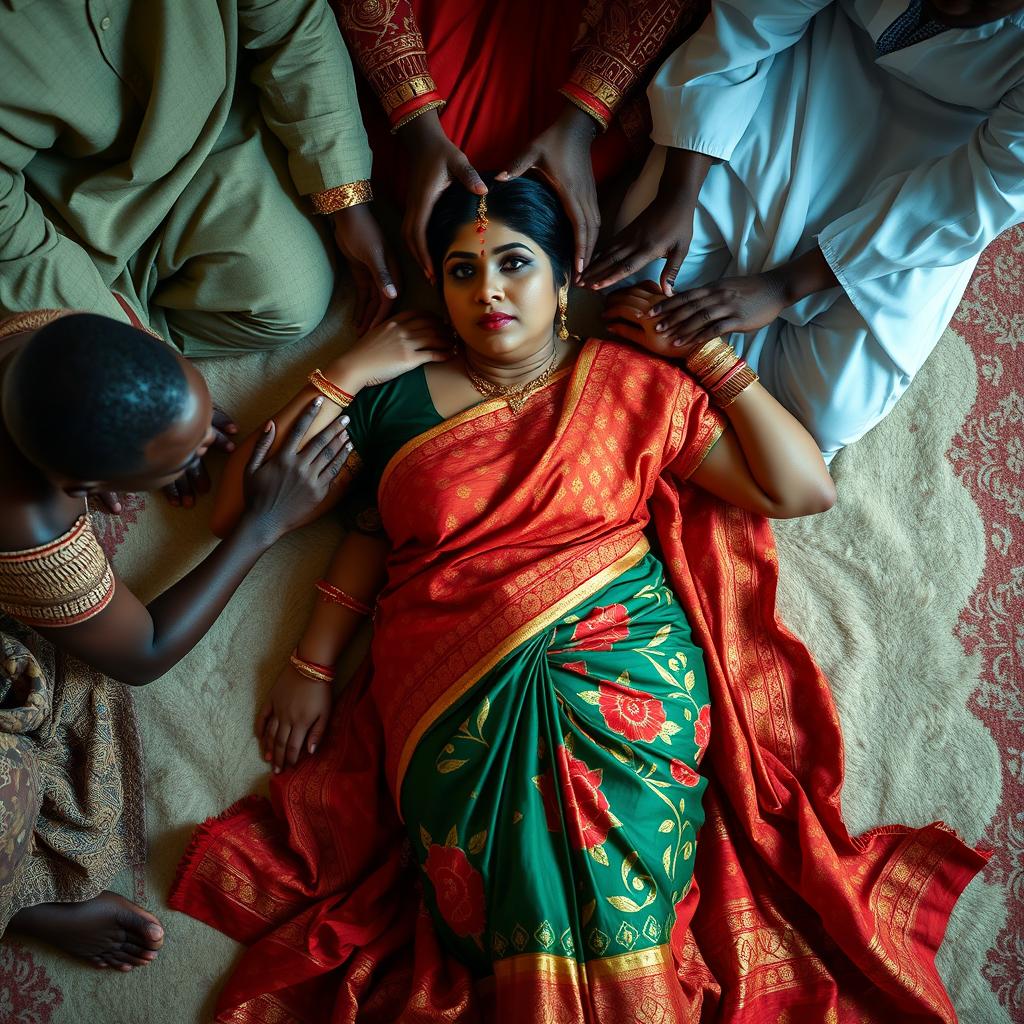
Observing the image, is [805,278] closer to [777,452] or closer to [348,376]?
[777,452]

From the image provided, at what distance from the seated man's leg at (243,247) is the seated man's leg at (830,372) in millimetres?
1064

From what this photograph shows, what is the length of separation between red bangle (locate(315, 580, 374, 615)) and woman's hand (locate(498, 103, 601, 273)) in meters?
0.93

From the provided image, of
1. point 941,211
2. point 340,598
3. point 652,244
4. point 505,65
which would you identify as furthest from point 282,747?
point 941,211

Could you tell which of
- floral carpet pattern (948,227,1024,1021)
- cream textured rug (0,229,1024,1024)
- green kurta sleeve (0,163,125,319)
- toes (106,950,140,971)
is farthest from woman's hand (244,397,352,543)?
floral carpet pattern (948,227,1024,1021)

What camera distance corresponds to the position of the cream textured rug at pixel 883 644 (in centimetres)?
207

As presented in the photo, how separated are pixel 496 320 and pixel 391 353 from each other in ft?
0.96

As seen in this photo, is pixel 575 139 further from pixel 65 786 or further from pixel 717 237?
pixel 65 786

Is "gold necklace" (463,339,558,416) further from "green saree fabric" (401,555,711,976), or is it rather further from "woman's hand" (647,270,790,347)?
"green saree fabric" (401,555,711,976)

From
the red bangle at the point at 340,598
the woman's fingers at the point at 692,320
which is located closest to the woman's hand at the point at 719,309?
the woman's fingers at the point at 692,320

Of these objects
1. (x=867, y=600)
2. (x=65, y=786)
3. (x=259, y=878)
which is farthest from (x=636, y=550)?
(x=65, y=786)

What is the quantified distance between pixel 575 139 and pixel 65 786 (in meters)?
1.82

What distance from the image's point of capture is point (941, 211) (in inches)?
75.0

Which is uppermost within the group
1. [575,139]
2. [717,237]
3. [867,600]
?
[575,139]

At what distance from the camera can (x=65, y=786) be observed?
6.49 ft
